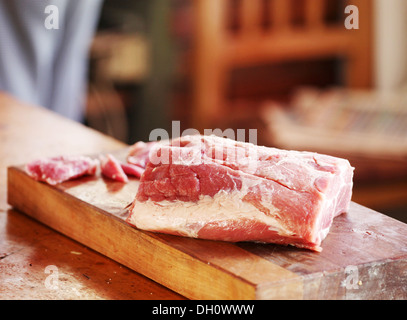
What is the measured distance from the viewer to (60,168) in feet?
5.41

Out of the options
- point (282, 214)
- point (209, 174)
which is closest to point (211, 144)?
point (209, 174)

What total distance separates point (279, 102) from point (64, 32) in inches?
76.4

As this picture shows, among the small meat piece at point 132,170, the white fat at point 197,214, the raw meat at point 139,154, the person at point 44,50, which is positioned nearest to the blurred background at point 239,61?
the person at point 44,50

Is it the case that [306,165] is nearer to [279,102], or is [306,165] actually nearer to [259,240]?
[259,240]

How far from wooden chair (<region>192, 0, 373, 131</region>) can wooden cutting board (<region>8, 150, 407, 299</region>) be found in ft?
10.6

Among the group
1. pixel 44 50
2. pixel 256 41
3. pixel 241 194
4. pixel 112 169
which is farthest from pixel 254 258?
pixel 256 41

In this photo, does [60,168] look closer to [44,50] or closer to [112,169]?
[112,169]

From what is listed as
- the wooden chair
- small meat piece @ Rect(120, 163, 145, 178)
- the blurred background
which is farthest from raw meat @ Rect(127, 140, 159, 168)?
the wooden chair

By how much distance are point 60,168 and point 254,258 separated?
2.02ft

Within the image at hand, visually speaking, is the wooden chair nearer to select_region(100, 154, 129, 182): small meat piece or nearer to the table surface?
the table surface

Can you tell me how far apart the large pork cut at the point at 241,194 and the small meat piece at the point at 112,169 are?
251 mm

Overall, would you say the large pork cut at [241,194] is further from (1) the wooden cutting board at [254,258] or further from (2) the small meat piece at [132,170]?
(2) the small meat piece at [132,170]

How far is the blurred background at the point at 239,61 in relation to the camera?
182 inches

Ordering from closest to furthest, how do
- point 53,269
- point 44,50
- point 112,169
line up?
point 53,269, point 112,169, point 44,50
